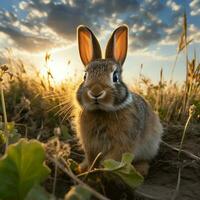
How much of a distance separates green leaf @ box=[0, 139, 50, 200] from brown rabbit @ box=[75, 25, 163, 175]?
68.5 inches

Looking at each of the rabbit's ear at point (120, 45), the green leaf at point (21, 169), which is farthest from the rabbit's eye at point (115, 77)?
the green leaf at point (21, 169)

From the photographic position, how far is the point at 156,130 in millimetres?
4789

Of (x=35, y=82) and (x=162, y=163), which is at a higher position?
(x=35, y=82)

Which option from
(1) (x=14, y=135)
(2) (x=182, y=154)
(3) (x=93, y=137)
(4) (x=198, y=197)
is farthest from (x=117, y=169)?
(2) (x=182, y=154)

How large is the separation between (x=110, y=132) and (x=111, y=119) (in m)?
0.12

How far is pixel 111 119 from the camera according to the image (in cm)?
407

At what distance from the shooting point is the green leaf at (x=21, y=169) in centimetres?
201

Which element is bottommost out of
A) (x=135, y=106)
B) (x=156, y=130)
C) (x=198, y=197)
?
(x=198, y=197)

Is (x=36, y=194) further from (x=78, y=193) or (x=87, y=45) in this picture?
(x=87, y=45)

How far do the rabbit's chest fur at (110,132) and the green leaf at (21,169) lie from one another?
1860 mm

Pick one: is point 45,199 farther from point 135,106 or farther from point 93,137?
point 135,106

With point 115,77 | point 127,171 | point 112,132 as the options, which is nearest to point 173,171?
point 112,132

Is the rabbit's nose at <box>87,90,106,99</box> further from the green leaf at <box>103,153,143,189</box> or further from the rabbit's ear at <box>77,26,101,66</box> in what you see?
the green leaf at <box>103,153,143,189</box>

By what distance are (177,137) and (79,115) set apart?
69.2 inches
